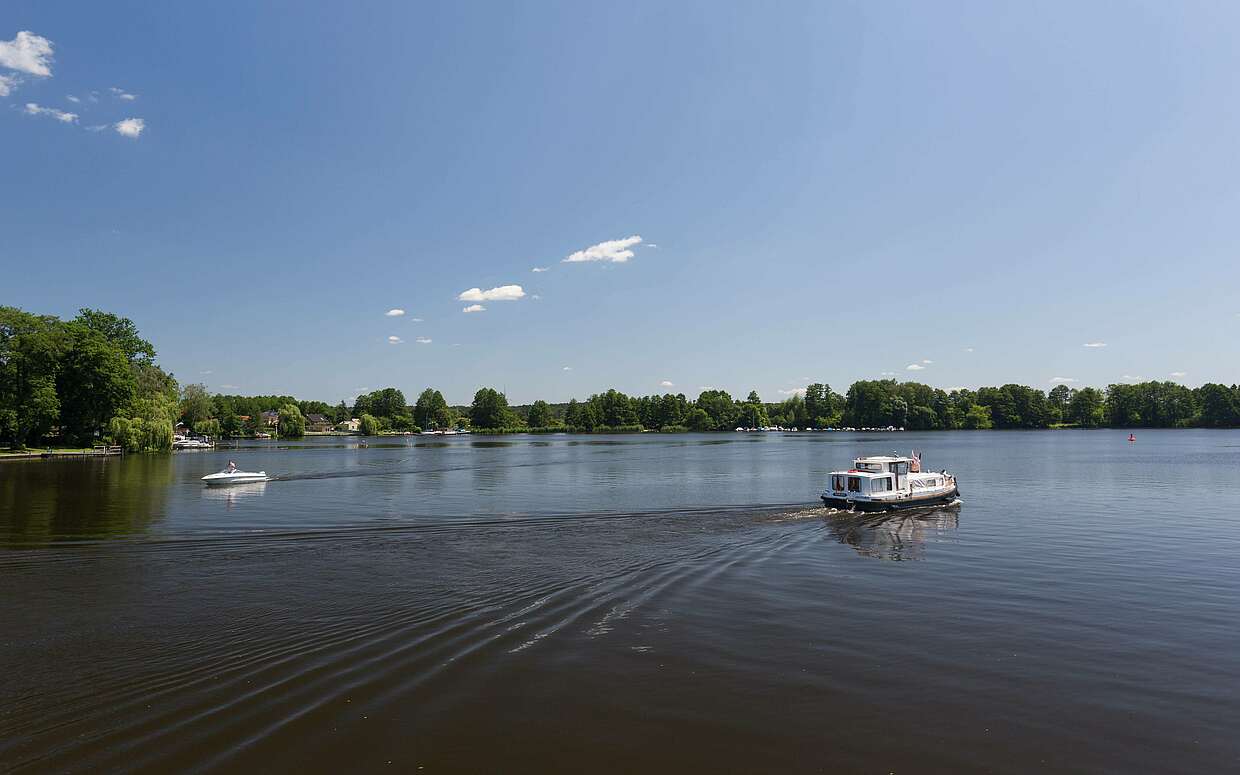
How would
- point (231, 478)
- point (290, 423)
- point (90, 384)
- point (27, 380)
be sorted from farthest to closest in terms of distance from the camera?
point (290, 423) → point (90, 384) → point (27, 380) → point (231, 478)

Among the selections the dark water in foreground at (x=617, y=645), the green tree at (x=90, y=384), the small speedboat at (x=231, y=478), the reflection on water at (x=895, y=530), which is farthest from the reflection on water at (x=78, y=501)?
the reflection on water at (x=895, y=530)

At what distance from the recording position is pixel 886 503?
36219 millimetres

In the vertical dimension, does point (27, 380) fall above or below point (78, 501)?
above

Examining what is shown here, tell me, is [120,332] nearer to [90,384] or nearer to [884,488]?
[90,384]

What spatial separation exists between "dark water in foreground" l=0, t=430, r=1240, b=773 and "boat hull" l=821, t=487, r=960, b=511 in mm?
4510

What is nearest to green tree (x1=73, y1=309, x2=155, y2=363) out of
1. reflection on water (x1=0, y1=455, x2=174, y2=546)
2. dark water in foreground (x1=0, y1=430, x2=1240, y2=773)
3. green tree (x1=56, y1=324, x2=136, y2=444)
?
green tree (x1=56, y1=324, x2=136, y2=444)

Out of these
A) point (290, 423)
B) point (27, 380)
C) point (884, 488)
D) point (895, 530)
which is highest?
point (27, 380)

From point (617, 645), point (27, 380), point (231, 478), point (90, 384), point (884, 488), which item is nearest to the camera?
point (617, 645)

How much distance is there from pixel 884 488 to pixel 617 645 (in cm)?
2793

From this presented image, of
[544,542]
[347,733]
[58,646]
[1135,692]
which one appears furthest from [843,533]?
[58,646]

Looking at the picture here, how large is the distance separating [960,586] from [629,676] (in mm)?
12459

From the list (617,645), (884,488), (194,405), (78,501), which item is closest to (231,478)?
(78,501)

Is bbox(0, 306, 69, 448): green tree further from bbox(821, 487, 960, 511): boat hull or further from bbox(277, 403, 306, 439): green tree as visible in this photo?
bbox(277, 403, 306, 439): green tree

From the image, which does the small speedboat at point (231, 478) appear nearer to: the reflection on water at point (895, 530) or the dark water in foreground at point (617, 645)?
the dark water in foreground at point (617, 645)
